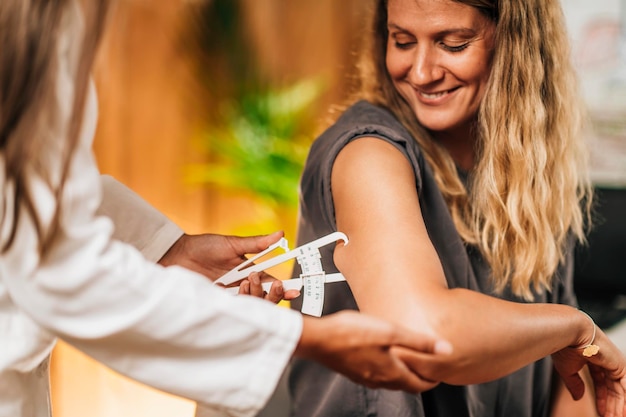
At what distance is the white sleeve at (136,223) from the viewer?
1.26 m

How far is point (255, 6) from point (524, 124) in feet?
7.91

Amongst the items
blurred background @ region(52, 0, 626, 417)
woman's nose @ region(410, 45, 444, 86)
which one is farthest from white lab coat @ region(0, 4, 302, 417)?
blurred background @ region(52, 0, 626, 417)

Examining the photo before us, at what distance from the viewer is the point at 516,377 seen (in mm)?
1498

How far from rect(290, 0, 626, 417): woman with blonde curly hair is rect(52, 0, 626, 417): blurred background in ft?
4.01

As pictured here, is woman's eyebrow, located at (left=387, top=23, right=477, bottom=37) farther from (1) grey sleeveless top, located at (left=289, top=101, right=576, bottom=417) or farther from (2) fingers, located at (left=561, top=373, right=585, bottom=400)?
(2) fingers, located at (left=561, top=373, right=585, bottom=400)

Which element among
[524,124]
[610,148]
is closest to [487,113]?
[524,124]

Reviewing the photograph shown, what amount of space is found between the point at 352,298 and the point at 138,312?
574 mm

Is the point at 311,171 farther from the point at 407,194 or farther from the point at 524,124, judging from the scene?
the point at 524,124

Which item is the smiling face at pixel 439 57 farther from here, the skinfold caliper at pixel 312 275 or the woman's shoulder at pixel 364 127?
the skinfold caliper at pixel 312 275

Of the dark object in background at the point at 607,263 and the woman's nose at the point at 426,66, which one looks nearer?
the woman's nose at the point at 426,66

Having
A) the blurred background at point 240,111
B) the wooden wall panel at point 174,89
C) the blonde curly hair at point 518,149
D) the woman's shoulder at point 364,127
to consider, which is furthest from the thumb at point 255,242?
the wooden wall panel at point 174,89

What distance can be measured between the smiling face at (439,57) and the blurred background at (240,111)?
1395 millimetres

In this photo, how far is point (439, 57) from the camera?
1356mm

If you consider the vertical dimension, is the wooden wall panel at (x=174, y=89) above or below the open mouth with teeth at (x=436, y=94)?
below
